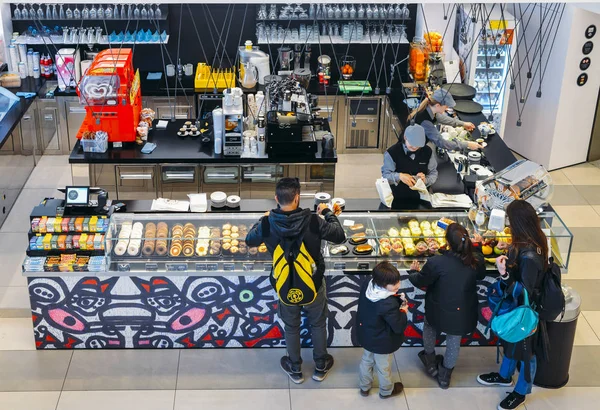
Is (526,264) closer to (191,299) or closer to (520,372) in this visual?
(520,372)

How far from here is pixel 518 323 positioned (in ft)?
19.0

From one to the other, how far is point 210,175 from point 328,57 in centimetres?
268

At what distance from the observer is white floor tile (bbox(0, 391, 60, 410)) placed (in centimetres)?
620

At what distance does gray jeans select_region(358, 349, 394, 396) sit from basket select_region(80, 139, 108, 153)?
3.94 metres

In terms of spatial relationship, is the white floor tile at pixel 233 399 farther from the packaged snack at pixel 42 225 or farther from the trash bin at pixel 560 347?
the trash bin at pixel 560 347

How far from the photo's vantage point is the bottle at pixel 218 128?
8.55 metres

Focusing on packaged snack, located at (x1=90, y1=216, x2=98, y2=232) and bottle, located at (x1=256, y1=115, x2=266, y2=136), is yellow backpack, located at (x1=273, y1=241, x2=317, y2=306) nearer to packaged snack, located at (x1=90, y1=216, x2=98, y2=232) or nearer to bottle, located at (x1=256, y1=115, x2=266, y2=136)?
packaged snack, located at (x1=90, y1=216, x2=98, y2=232)

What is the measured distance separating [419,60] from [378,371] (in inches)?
219

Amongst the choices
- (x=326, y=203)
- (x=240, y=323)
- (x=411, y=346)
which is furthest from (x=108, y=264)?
(x=411, y=346)

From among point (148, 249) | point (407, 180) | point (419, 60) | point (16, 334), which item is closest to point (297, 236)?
point (148, 249)

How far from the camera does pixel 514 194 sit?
6820 mm

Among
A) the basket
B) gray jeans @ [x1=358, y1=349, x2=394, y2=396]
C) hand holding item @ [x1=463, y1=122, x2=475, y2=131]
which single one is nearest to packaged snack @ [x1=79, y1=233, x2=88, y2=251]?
gray jeans @ [x1=358, y1=349, x2=394, y2=396]

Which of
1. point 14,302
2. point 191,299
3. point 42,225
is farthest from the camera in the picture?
point 14,302

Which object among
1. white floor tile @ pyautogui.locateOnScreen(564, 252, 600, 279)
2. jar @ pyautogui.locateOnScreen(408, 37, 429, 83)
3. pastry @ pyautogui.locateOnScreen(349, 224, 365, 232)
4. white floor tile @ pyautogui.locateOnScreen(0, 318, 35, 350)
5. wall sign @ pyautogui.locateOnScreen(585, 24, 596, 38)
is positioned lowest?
white floor tile @ pyautogui.locateOnScreen(0, 318, 35, 350)
